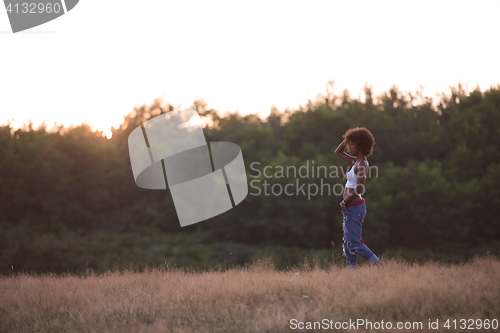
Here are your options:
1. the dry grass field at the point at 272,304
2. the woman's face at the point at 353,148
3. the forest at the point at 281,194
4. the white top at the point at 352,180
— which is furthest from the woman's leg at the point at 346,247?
the forest at the point at 281,194

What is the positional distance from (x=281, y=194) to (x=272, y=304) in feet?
75.4

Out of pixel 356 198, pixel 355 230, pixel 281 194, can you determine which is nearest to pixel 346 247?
pixel 355 230

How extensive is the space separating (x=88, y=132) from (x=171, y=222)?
10.3 meters

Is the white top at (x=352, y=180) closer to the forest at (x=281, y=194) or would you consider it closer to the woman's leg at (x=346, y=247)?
the woman's leg at (x=346, y=247)

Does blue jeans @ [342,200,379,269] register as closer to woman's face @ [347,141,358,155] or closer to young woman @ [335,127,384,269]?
young woman @ [335,127,384,269]

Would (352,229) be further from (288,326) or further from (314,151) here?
(314,151)

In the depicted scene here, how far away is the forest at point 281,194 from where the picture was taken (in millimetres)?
24578

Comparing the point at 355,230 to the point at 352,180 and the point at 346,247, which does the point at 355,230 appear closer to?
the point at 346,247

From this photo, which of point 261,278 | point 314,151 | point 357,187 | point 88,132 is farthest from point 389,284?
point 88,132

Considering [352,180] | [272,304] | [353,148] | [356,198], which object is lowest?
[272,304]

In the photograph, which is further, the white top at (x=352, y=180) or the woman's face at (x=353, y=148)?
the woman's face at (x=353, y=148)

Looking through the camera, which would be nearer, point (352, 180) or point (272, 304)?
point (272, 304)

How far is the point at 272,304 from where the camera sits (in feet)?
14.2

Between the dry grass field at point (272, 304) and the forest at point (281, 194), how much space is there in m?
18.8
